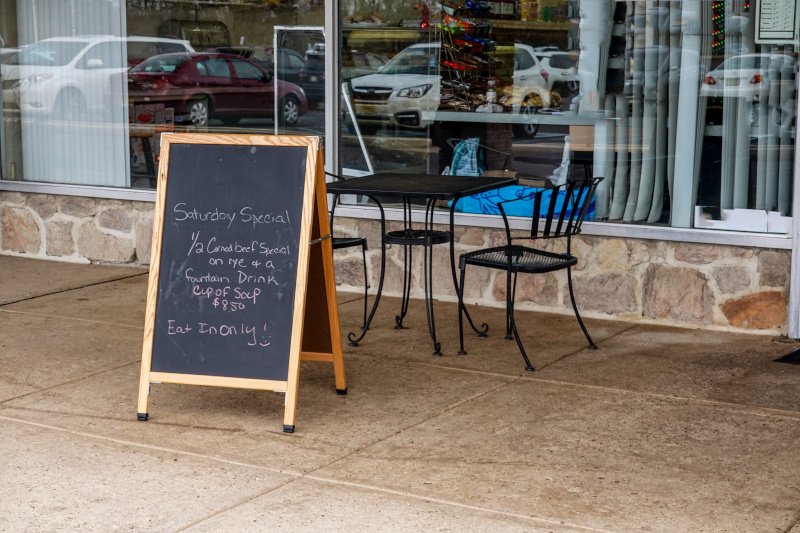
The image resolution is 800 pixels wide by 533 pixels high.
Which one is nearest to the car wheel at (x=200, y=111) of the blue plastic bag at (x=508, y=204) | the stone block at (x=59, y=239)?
the stone block at (x=59, y=239)

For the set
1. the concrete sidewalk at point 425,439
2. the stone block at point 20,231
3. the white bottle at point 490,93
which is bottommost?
the concrete sidewalk at point 425,439

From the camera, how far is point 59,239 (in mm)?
9109

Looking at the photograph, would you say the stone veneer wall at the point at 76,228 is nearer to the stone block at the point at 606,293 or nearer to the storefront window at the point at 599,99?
the storefront window at the point at 599,99

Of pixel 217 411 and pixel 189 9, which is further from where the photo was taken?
pixel 189 9

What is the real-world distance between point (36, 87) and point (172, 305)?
16.1 feet

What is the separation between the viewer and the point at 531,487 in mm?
4285

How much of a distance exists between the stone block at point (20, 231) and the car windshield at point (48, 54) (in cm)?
118

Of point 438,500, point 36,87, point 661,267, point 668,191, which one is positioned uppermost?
point 36,87

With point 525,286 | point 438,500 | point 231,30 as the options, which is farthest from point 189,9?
point 438,500

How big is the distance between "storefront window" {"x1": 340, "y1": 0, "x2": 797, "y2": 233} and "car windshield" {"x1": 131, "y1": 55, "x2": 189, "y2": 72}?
4.79 ft

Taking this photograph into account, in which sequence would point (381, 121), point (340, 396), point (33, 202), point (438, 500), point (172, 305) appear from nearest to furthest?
point (438, 500), point (172, 305), point (340, 396), point (381, 121), point (33, 202)

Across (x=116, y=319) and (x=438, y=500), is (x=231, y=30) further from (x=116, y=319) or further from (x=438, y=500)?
(x=438, y=500)

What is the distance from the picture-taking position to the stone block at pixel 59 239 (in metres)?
9.06

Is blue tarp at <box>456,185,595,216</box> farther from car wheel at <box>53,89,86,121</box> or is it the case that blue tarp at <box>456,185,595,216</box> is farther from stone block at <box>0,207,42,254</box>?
stone block at <box>0,207,42,254</box>
